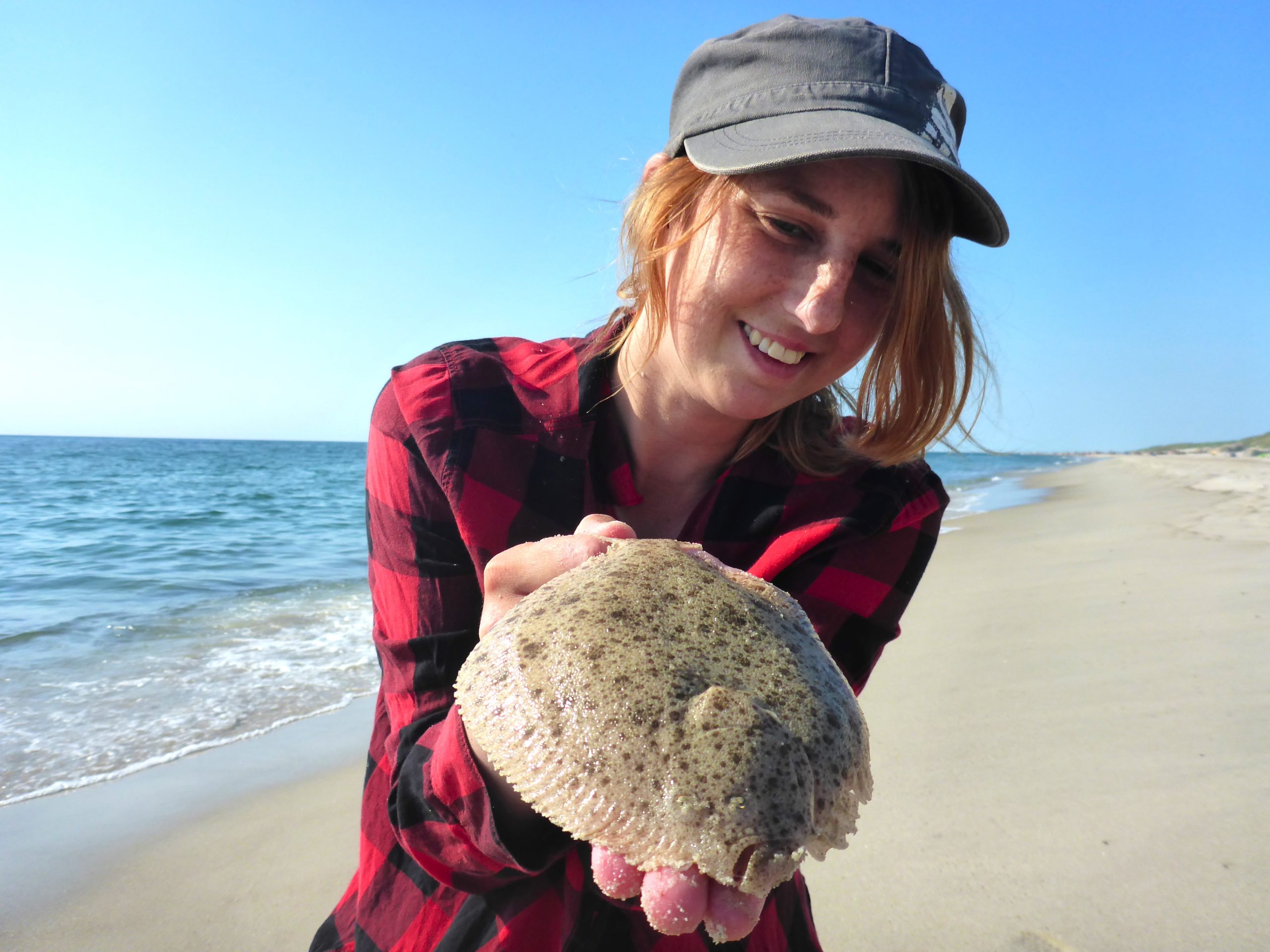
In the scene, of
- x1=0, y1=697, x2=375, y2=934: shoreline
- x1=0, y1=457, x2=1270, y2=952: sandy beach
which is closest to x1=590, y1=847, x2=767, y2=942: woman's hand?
x1=0, y1=457, x2=1270, y2=952: sandy beach

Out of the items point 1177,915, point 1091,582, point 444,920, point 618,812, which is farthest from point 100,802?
point 1091,582

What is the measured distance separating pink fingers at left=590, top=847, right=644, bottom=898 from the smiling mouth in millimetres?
1185

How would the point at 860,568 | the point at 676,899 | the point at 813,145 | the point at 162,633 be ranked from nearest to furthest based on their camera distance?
the point at 676,899
the point at 813,145
the point at 860,568
the point at 162,633

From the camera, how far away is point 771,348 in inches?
73.1

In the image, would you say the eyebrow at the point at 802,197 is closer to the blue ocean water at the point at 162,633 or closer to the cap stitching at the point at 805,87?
the cap stitching at the point at 805,87

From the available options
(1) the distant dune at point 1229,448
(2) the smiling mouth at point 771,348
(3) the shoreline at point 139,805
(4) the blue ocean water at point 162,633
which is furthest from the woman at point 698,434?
(1) the distant dune at point 1229,448

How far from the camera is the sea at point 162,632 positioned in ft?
16.1

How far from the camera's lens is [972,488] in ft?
101

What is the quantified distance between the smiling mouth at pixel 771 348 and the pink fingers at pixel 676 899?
1180 mm

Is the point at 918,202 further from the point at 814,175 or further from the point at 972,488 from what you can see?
the point at 972,488

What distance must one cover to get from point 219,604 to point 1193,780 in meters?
8.87

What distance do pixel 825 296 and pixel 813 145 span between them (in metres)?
0.33

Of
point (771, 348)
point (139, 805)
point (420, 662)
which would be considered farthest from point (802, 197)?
point (139, 805)

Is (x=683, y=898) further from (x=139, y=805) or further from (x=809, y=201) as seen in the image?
(x=139, y=805)
